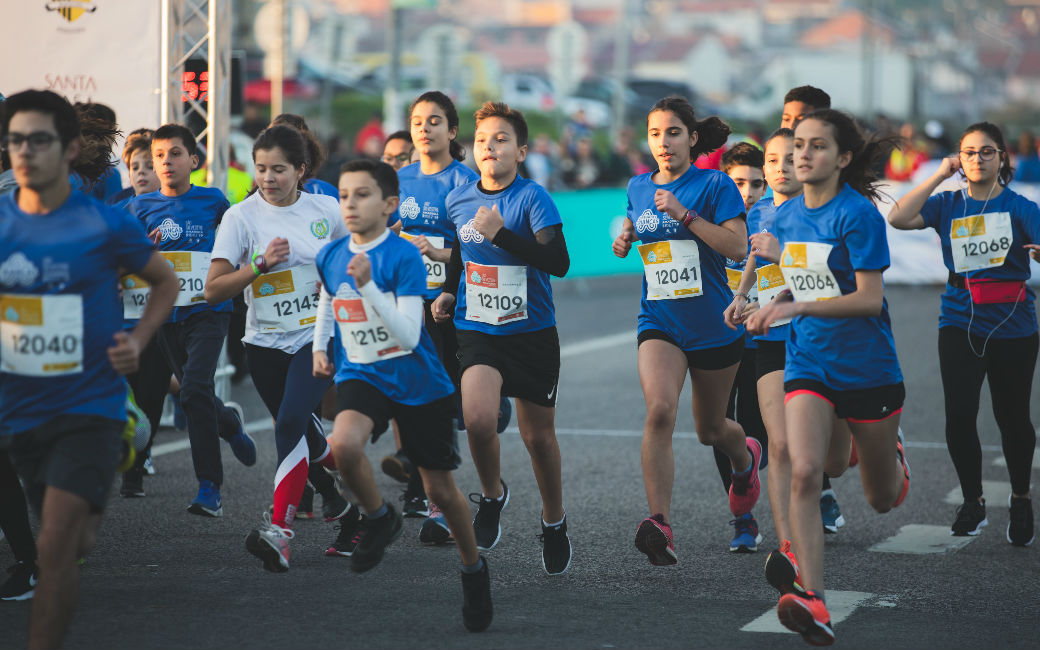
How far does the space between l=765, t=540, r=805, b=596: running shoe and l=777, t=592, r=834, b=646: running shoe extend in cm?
11

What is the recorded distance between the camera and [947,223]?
725 cm

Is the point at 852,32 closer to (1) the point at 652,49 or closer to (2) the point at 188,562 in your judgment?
(1) the point at 652,49

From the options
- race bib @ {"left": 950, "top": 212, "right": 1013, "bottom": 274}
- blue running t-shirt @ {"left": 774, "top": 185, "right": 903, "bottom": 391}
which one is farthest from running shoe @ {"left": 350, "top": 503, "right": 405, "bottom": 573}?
race bib @ {"left": 950, "top": 212, "right": 1013, "bottom": 274}

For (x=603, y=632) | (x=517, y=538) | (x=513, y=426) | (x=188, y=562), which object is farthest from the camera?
(x=513, y=426)

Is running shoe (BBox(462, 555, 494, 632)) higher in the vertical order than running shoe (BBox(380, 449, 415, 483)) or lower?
lower

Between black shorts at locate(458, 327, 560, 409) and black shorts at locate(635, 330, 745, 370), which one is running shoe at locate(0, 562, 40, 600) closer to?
black shorts at locate(458, 327, 560, 409)

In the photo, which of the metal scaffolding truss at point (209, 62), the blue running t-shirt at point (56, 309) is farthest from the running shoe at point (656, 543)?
the metal scaffolding truss at point (209, 62)

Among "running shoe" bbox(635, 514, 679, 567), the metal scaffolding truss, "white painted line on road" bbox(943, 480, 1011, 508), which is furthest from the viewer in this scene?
the metal scaffolding truss

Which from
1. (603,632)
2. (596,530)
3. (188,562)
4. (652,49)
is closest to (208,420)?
(188,562)

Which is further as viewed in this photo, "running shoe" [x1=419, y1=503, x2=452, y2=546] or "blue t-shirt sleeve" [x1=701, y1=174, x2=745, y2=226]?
"running shoe" [x1=419, y1=503, x2=452, y2=546]

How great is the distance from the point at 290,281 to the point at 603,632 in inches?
92.0

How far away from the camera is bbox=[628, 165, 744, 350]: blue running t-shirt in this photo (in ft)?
21.7

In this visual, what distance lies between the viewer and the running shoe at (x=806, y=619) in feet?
16.4

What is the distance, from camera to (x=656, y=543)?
20.2 ft
